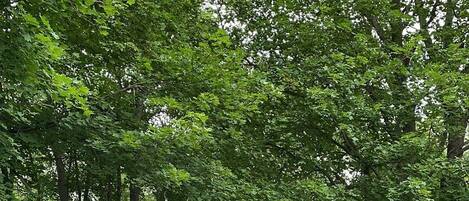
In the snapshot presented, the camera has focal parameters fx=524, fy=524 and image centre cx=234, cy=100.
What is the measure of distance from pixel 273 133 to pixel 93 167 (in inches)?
115

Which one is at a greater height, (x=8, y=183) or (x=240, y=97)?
(x=240, y=97)

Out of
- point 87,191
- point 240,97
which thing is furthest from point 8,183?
point 87,191

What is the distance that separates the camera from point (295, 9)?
8.76m

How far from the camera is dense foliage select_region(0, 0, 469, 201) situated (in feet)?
16.3

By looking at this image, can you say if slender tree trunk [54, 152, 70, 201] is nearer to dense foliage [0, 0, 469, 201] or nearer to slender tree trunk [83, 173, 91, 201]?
slender tree trunk [83, 173, 91, 201]

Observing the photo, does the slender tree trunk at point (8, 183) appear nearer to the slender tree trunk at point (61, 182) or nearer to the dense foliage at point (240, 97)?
the dense foliage at point (240, 97)

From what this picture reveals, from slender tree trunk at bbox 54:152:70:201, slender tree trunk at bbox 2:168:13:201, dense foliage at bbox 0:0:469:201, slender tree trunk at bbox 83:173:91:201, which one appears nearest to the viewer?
dense foliage at bbox 0:0:469:201

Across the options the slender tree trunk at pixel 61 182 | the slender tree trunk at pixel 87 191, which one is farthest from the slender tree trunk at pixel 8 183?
the slender tree trunk at pixel 87 191

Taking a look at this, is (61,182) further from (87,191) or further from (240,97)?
(240,97)

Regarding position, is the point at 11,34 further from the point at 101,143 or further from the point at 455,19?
the point at 455,19

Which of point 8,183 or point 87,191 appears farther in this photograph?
point 87,191

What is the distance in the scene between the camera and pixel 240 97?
19.3 ft

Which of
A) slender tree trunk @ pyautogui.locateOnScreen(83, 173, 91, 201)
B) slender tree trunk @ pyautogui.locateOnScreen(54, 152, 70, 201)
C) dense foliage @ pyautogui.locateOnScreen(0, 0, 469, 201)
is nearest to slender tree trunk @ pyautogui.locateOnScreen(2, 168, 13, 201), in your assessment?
dense foliage @ pyautogui.locateOnScreen(0, 0, 469, 201)

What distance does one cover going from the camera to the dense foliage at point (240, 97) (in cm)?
497
